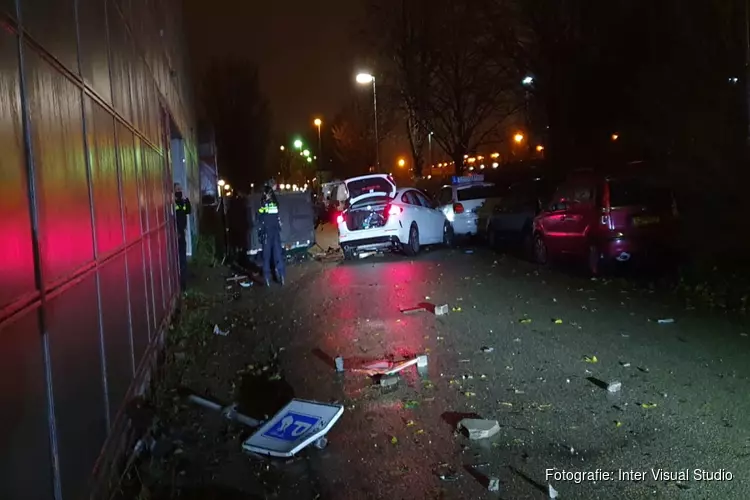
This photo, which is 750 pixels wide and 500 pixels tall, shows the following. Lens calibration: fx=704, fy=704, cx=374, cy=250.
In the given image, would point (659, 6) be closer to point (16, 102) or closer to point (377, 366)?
point (377, 366)

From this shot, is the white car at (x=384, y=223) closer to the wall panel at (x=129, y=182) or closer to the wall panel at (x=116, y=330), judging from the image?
the wall panel at (x=129, y=182)

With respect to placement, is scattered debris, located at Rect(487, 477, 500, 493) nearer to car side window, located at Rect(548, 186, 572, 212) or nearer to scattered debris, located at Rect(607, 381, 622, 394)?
scattered debris, located at Rect(607, 381, 622, 394)

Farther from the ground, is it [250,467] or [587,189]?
[587,189]

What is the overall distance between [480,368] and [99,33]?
4.87 metres

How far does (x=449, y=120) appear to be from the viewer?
40438mm

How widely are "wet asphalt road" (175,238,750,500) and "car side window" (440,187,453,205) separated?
10176 millimetres

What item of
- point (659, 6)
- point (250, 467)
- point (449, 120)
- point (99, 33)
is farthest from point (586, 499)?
point (449, 120)

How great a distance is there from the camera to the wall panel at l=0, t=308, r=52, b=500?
2830 millimetres

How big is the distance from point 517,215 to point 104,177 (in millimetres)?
14600

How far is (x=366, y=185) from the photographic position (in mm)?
22688

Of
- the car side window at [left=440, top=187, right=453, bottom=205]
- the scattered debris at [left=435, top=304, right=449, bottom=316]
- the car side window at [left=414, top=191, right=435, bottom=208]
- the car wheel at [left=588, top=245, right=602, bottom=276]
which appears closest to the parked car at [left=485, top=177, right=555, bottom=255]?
the car side window at [left=414, top=191, right=435, bottom=208]

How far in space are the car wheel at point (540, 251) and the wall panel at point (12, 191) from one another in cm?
1310

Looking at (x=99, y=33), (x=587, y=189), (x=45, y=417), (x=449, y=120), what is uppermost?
(x=449, y=120)

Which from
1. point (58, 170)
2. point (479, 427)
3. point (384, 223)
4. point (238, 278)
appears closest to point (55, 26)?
point (58, 170)
